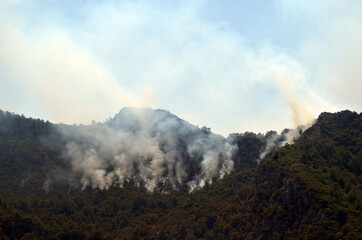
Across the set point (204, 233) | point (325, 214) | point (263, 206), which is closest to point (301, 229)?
point (325, 214)

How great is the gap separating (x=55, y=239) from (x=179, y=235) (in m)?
55.6

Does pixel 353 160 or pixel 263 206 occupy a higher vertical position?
pixel 353 160

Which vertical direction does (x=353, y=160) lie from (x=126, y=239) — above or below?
above

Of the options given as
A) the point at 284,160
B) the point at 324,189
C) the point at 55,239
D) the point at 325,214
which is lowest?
the point at 55,239

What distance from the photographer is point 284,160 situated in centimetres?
19175

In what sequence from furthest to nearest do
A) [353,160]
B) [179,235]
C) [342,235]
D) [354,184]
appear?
[179,235], [353,160], [354,184], [342,235]

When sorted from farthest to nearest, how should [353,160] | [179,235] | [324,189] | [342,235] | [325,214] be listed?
1. [179,235]
2. [353,160]
3. [324,189]
4. [325,214]
5. [342,235]

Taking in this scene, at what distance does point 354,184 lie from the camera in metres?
171

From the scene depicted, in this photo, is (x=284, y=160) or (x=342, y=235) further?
(x=284, y=160)

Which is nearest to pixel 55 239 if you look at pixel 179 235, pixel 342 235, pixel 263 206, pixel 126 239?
pixel 126 239

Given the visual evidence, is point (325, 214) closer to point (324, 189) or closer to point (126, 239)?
point (324, 189)

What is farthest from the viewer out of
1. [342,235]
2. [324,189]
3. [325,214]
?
[324,189]

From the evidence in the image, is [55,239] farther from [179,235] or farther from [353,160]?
[353,160]

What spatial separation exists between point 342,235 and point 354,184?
130 ft
